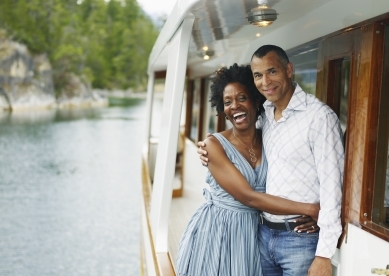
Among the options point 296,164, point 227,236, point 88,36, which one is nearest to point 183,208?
point 227,236

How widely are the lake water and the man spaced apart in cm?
797

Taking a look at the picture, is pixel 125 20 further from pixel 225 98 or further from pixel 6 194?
pixel 225 98

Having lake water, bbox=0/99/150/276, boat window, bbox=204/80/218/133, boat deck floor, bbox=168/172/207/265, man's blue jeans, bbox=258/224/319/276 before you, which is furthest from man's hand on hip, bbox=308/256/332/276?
lake water, bbox=0/99/150/276

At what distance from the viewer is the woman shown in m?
2.49

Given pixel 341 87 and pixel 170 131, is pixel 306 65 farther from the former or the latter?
pixel 170 131

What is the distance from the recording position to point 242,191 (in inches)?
95.1

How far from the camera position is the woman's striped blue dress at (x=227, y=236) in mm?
2521

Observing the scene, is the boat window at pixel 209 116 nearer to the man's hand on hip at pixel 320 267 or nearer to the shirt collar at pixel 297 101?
the shirt collar at pixel 297 101

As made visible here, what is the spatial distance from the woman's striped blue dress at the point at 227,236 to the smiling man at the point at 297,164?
73mm

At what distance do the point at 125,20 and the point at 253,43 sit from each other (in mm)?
95081

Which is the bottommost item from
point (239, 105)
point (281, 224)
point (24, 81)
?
point (281, 224)

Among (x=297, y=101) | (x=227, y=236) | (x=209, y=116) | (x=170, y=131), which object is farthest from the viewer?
(x=209, y=116)

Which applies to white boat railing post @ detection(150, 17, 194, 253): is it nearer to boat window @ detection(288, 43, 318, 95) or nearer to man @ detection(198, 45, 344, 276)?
man @ detection(198, 45, 344, 276)

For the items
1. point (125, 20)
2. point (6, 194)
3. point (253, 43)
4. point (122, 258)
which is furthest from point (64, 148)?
point (125, 20)
